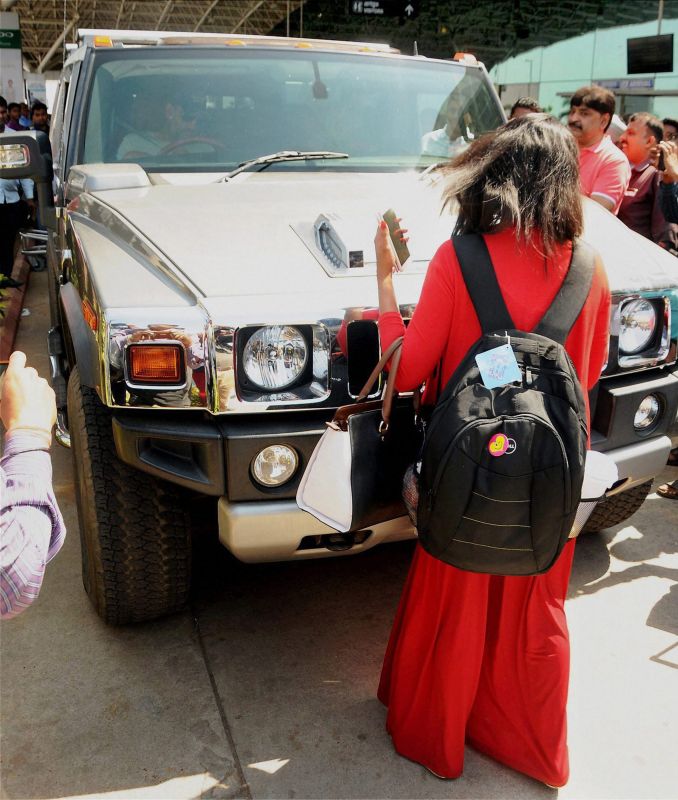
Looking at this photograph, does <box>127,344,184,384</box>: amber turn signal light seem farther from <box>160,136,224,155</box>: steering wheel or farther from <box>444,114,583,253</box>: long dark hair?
<box>160,136,224,155</box>: steering wheel

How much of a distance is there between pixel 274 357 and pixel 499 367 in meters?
0.71

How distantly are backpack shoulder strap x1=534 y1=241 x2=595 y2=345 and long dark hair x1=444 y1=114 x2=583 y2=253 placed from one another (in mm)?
76

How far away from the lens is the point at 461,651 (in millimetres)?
2350

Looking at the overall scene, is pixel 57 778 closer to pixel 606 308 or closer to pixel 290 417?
pixel 290 417

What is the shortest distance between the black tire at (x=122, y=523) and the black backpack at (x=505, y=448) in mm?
947

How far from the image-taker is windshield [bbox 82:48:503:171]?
140 inches

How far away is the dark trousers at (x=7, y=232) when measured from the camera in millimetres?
8694

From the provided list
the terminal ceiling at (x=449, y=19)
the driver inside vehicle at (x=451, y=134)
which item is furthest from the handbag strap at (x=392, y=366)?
the terminal ceiling at (x=449, y=19)

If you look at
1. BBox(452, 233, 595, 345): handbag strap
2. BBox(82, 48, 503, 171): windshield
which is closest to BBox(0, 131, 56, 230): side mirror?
BBox(82, 48, 503, 171): windshield

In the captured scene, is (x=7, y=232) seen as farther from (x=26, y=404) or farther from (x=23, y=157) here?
(x=26, y=404)

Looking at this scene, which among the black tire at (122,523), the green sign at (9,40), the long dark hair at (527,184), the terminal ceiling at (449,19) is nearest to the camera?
the long dark hair at (527,184)

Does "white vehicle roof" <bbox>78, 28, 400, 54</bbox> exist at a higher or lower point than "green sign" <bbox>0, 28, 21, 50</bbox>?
lower

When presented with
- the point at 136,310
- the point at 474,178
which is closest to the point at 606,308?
the point at 474,178

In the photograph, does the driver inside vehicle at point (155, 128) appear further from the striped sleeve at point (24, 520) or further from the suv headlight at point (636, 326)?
the striped sleeve at point (24, 520)
